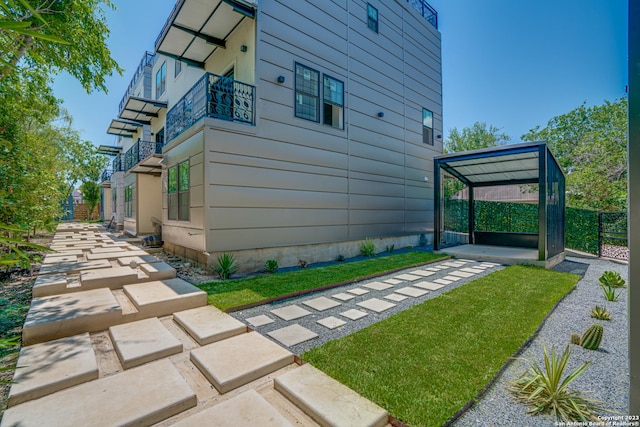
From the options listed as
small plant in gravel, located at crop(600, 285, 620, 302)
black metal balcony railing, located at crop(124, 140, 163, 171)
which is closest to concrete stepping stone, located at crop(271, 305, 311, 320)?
small plant in gravel, located at crop(600, 285, 620, 302)

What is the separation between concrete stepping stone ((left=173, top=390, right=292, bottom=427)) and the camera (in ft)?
5.90

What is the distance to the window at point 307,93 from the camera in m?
7.02

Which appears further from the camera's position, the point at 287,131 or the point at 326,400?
the point at 287,131

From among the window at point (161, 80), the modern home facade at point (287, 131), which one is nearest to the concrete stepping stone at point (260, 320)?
the modern home facade at point (287, 131)

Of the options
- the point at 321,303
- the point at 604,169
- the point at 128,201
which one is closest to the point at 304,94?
the point at 321,303

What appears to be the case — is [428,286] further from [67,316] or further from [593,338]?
[67,316]

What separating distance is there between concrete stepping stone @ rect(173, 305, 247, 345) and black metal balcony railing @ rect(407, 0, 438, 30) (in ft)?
42.8

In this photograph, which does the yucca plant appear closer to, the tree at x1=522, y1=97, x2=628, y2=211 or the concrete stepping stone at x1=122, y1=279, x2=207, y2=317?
the concrete stepping stone at x1=122, y1=279, x2=207, y2=317

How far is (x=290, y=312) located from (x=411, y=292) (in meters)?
2.10

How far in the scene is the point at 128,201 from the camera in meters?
13.2

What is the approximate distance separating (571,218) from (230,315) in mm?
11439

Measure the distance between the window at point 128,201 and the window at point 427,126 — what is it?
41.8 feet

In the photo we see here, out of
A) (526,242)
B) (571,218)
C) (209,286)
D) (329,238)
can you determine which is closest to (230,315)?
(209,286)

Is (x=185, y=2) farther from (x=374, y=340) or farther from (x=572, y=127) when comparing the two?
(x=572, y=127)
